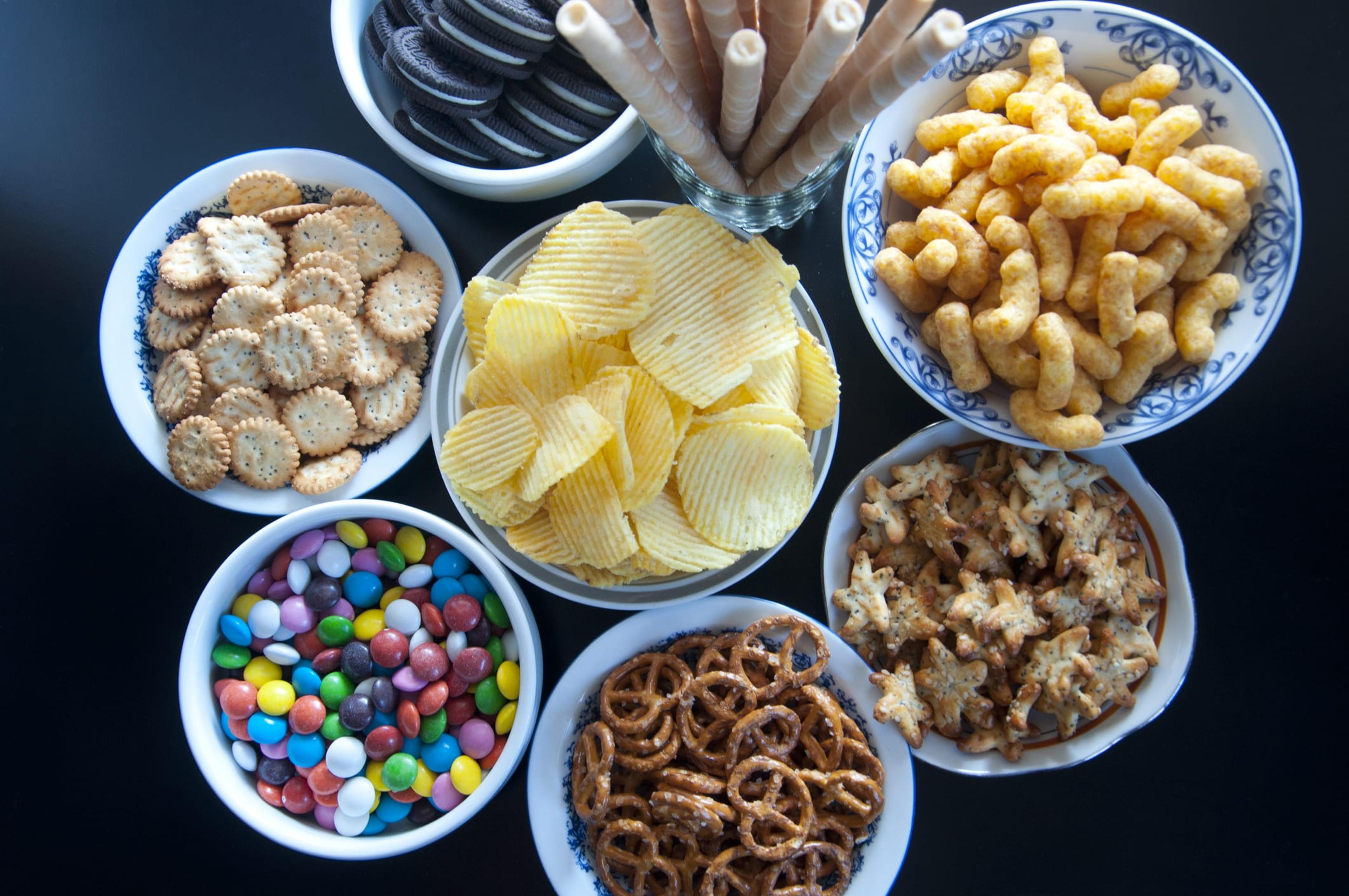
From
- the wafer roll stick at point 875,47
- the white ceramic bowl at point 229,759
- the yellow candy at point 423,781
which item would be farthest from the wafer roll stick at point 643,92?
the yellow candy at point 423,781

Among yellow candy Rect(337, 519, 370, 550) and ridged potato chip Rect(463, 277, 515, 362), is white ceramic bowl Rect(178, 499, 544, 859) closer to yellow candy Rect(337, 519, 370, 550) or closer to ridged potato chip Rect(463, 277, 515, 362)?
yellow candy Rect(337, 519, 370, 550)

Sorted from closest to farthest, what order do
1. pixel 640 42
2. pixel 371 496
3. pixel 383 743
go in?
pixel 640 42
pixel 383 743
pixel 371 496

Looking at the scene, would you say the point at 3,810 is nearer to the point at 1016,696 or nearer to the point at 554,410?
the point at 554,410

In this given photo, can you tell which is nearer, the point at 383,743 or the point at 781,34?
the point at 781,34

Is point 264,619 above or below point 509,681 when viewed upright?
above

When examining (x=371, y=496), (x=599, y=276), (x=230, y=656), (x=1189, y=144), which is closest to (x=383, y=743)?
(x=230, y=656)

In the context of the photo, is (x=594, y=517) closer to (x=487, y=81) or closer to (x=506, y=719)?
(x=506, y=719)

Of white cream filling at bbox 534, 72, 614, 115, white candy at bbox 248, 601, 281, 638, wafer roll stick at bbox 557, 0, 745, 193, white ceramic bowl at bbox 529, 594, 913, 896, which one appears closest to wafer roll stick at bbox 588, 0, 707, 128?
wafer roll stick at bbox 557, 0, 745, 193

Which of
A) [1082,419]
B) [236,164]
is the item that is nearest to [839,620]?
[1082,419]
